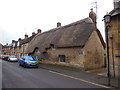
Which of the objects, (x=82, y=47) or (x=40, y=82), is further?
(x=82, y=47)

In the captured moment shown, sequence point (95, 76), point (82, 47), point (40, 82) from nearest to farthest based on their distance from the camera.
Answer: point (40, 82) → point (95, 76) → point (82, 47)

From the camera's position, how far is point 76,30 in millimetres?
15531

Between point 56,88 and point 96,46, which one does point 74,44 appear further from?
point 56,88

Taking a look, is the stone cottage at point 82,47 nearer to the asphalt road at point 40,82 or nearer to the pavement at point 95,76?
the pavement at point 95,76

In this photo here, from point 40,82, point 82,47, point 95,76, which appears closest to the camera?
point 40,82

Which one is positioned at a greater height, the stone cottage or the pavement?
the stone cottage

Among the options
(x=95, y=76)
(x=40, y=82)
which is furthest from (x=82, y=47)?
(x=40, y=82)

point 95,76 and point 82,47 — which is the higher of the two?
point 82,47

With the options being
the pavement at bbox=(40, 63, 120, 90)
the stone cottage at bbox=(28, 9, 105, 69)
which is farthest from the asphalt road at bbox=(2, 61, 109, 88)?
the stone cottage at bbox=(28, 9, 105, 69)

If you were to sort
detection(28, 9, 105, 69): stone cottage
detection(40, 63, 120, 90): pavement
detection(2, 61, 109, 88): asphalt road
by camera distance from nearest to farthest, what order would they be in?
detection(2, 61, 109, 88): asphalt road → detection(40, 63, 120, 90): pavement → detection(28, 9, 105, 69): stone cottage

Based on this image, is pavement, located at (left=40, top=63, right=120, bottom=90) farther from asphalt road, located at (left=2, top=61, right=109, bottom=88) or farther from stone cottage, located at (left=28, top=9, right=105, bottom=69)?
stone cottage, located at (left=28, top=9, right=105, bottom=69)

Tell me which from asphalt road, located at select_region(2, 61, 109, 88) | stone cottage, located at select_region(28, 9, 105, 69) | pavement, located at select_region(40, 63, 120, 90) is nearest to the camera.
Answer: asphalt road, located at select_region(2, 61, 109, 88)

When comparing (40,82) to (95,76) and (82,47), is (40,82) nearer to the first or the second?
(95,76)

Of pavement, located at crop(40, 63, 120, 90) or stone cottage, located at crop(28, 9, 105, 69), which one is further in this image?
stone cottage, located at crop(28, 9, 105, 69)
